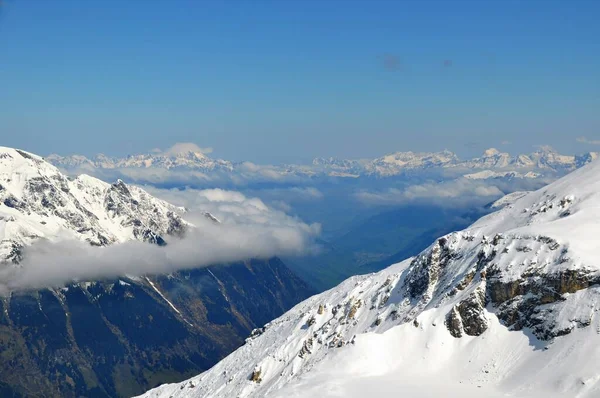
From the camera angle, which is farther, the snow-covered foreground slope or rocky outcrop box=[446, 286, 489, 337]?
rocky outcrop box=[446, 286, 489, 337]

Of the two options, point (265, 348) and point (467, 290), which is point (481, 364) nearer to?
point (467, 290)

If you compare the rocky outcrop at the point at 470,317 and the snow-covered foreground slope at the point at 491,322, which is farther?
the rocky outcrop at the point at 470,317

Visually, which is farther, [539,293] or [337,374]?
[337,374]

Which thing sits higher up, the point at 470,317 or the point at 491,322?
the point at 470,317

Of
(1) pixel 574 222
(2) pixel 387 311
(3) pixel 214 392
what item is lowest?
(3) pixel 214 392

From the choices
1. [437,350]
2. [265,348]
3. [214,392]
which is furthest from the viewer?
[265,348]

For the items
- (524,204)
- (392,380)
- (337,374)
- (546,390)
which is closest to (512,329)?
(546,390)

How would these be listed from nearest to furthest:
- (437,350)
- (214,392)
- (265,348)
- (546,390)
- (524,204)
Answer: (546,390) < (437,350) < (524,204) < (214,392) < (265,348)

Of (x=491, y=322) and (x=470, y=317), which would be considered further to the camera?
(x=470, y=317)
